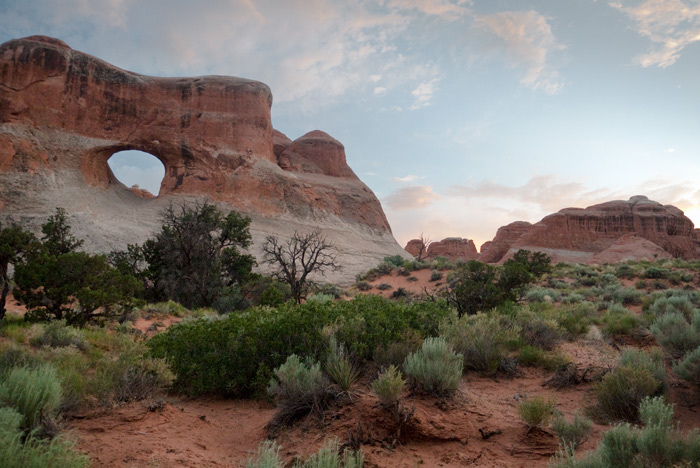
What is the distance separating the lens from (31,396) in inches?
124

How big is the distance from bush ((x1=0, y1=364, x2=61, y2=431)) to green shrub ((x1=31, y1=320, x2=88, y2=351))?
15.0ft

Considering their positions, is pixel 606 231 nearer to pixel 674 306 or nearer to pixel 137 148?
pixel 674 306

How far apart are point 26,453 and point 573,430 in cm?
429

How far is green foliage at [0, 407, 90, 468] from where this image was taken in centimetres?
234

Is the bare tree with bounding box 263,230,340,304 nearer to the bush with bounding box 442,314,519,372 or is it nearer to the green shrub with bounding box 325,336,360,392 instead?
the bush with bounding box 442,314,519,372

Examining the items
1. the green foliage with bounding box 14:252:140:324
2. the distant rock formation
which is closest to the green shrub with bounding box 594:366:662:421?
the green foliage with bounding box 14:252:140:324

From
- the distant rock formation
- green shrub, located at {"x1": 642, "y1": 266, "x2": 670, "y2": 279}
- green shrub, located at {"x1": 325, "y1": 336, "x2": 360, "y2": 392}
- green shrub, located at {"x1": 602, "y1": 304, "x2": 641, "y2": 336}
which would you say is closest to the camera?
green shrub, located at {"x1": 325, "y1": 336, "x2": 360, "y2": 392}

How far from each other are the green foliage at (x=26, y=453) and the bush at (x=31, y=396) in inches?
9.6

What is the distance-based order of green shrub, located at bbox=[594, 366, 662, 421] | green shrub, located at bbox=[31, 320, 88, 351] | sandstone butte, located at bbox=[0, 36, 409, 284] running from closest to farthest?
green shrub, located at bbox=[594, 366, 662, 421] < green shrub, located at bbox=[31, 320, 88, 351] < sandstone butte, located at bbox=[0, 36, 409, 284]

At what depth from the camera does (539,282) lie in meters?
22.4

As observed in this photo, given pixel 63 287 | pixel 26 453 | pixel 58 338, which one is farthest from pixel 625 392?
pixel 63 287

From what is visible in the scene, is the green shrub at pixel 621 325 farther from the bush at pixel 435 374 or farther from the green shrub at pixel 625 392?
the bush at pixel 435 374

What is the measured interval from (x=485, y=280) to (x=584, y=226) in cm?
4933

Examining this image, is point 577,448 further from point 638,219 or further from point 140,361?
point 638,219
